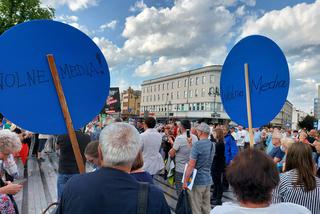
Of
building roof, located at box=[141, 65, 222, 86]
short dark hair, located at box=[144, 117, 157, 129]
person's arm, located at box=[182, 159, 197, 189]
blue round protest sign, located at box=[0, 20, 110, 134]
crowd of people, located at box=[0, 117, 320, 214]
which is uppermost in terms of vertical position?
building roof, located at box=[141, 65, 222, 86]

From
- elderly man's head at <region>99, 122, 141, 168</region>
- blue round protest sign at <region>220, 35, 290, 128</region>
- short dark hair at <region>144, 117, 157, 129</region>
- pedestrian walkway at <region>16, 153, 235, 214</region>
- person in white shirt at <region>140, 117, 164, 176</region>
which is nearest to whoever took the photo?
elderly man's head at <region>99, 122, 141, 168</region>

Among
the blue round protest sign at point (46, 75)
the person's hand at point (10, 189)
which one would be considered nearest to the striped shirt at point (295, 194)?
the blue round protest sign at point (46, 75)

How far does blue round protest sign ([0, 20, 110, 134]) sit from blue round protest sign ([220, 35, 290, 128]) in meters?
1.38

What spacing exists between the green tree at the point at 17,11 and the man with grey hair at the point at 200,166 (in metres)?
22.6

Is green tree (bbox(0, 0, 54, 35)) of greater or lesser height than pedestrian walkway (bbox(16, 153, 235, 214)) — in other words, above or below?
above

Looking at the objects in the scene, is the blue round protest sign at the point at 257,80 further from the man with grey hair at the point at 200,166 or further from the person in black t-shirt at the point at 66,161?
the person in black t-shirt at the point at 66,161

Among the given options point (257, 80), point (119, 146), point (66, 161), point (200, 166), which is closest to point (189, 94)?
point (200, 166)

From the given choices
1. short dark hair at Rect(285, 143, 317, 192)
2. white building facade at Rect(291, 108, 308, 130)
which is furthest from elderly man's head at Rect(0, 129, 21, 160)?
white building facade at Rect(291, 108, 308, 130)

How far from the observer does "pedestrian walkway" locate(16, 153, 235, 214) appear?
5.66 m

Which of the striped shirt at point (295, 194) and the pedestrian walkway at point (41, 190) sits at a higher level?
the striped shirt at point (295, 194)

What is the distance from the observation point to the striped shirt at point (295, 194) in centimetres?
227

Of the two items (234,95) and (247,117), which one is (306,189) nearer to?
(247,117)

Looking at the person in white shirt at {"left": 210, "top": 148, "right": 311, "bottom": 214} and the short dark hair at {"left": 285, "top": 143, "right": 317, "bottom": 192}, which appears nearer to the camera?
the person in white shirt at {"left": 210, "top": 148, "right": 311, "bottom": 214}

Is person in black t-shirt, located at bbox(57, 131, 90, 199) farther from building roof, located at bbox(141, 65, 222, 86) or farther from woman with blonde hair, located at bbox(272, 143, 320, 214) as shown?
building roof, located at bbox(141, 65, 222, 86)
